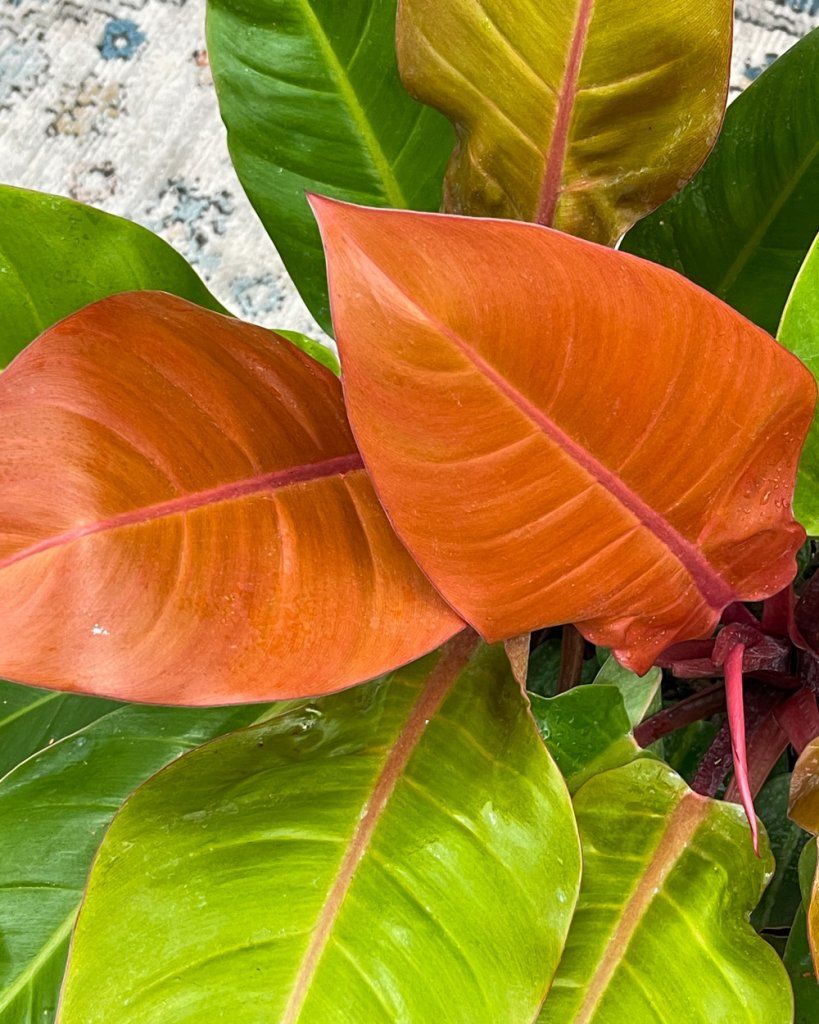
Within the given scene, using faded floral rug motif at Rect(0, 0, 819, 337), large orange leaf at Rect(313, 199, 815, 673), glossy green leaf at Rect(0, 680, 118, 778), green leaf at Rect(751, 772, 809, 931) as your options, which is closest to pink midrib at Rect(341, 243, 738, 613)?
large orange leaf at Rect(313, 199, 815, 673)

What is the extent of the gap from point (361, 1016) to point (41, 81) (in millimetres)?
1136

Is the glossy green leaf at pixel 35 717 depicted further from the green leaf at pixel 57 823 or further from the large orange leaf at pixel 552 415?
the large orange leaf at pixel 552 415

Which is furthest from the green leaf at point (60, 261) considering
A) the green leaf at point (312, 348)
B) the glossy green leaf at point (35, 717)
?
the glossy green leaf at point (35, 717)

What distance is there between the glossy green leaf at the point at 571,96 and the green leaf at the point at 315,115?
0.09 meters

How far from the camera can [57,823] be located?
562mm

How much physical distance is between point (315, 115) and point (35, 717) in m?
0.42

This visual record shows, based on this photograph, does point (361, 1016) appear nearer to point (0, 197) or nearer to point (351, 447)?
point (351, 447)

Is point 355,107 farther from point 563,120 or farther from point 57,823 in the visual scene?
point 57,823

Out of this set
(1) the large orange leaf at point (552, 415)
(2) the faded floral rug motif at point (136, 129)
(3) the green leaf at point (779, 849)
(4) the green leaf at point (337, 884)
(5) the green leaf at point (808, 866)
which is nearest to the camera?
(1) the large orange leaf at point (552, 415)

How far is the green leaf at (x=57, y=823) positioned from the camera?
54cm

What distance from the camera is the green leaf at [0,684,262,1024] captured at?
54 centimetres

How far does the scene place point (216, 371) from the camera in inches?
17.4

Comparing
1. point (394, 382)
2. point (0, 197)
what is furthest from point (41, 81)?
point (394, 382)

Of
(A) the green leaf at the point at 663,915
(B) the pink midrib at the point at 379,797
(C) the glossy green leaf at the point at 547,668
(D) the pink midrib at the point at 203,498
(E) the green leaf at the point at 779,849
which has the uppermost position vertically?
(D) the pink midrib at the point at 203,498
